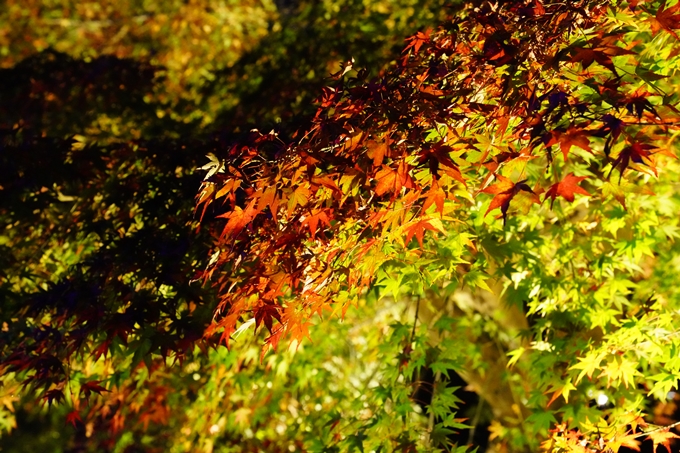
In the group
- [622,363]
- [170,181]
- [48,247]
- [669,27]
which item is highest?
[669,27]

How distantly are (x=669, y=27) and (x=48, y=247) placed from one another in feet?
10.7

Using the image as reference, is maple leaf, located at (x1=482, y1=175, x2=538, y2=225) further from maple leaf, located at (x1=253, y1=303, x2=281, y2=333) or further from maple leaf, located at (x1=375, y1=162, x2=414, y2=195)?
maple leaf, located at (x1=253, y1=303, x2=281, y2=333)

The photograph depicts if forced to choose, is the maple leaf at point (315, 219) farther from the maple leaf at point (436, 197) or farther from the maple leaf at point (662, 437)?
the maple leaf at point (662, 437)

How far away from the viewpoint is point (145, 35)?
10633mm

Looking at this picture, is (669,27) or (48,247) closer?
(669,27)

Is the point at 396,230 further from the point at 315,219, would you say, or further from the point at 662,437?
the point at 662,437

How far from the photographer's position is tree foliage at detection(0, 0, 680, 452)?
6.98 ft

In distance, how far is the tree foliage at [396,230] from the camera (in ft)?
6.98

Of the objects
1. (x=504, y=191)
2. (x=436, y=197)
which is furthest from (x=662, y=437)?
(x=436, y=197)

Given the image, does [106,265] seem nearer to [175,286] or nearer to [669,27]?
[175,286]

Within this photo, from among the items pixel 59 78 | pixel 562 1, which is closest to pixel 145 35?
pixel 59 78

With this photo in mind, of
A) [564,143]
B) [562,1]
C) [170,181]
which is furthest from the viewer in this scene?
[170,181]

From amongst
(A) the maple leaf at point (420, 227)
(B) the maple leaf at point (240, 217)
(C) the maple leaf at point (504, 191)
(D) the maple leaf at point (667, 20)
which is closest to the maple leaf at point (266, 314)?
(B) the maple leaf at point (240, 217)

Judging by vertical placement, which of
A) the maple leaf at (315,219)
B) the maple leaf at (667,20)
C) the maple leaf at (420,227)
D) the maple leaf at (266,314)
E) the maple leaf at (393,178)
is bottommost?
the maple leaf at (266,314)
